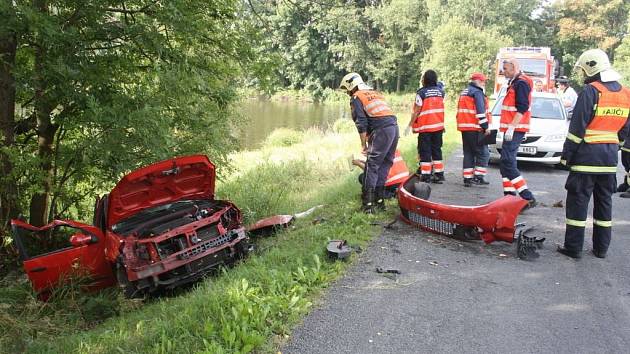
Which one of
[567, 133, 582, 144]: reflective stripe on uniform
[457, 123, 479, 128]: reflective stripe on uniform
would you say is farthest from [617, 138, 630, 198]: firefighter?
[567, 133, 582, 144]: reflective stripe on uniform

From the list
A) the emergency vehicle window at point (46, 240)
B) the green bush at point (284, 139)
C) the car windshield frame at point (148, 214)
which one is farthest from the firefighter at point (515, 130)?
the green bush at point (284, 139)

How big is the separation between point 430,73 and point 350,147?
767 cm

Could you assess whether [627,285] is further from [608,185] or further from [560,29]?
[560,29]

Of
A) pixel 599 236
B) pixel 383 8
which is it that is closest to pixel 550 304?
pixel 599 236

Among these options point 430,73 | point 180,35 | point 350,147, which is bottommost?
point 350,147

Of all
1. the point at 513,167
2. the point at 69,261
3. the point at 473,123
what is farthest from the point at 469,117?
the point at 69,261

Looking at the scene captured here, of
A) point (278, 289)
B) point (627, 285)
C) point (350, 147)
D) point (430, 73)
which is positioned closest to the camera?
point (278, 289)

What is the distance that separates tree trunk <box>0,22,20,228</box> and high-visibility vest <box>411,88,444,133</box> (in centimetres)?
582

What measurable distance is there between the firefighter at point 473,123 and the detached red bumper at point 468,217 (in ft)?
8.87

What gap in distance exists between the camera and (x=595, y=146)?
16.3ft

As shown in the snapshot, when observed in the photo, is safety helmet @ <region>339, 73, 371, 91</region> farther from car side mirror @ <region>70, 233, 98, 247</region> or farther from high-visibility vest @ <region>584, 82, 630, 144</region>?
car side mirror @ <region>70, 233, 98, 247</region>

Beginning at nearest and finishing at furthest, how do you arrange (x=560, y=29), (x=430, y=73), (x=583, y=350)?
(x=583, y=350) → (x=430, y=73) → (x=560, y=29)

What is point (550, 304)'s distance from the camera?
4043 mm

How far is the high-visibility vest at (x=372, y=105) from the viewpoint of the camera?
21.0ft
